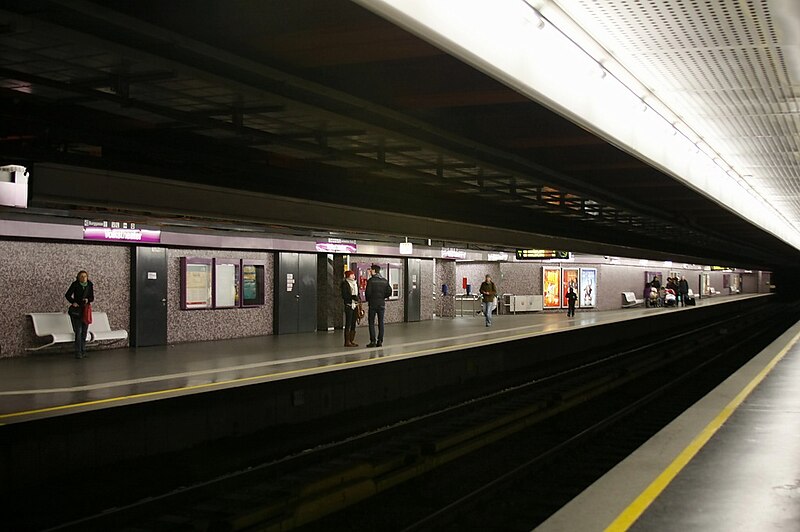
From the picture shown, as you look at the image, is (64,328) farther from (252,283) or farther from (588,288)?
(588,288)

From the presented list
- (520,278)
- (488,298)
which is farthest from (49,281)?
(520,278)

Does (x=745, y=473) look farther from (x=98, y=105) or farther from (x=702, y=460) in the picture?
(x=98, y=105)

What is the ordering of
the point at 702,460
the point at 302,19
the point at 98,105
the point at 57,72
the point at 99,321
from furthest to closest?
the point at 99,321
the point at 98,105
the point at 57,72
the point at 702,460
the point at 302,19

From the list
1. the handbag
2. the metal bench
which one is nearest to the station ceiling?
the handbag

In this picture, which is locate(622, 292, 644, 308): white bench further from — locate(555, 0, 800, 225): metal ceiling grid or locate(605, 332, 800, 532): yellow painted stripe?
locate(555, 0, 800, 225): metal ceiling grid

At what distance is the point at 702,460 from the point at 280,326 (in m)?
14.8

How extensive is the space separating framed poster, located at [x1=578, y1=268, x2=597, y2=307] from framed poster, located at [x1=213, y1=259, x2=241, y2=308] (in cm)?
2184

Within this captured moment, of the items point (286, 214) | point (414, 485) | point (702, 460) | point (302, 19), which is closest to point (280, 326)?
point (286, 214)

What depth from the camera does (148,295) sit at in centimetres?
1620

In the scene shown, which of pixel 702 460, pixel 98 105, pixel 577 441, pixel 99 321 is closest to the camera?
pixel 702 460


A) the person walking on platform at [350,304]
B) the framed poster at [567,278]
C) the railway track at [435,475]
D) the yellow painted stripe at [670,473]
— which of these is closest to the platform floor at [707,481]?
the yellow painted stripe at [670,473]

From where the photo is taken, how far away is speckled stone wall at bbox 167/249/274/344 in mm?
17109

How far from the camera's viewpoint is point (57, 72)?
8.45m

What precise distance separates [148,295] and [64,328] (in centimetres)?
202
